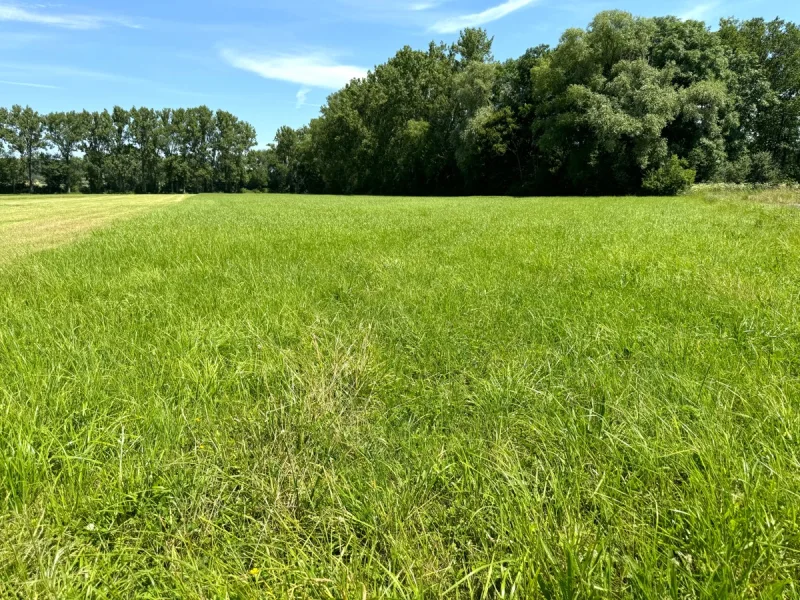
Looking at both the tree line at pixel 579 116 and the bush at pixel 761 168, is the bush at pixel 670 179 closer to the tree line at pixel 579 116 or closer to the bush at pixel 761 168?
the tree line at pixel 579 116

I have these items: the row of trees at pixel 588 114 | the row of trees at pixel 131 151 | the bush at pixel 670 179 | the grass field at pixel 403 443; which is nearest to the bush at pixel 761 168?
the row of trees at pixel 588 114

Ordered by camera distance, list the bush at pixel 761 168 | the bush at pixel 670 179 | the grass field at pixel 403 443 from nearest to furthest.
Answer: the grass field at pixel 403 443
the bush at pixel 670 179
the bush at pixel 761 168

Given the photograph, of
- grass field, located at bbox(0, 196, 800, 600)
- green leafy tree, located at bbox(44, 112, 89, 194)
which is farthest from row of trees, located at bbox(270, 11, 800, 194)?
green leafy tree, located at bbox(44, 112, 89, 194)

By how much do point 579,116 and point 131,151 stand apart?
90663mm

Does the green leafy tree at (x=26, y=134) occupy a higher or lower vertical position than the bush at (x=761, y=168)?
higher

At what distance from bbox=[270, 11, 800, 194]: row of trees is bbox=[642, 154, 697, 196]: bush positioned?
A: 0.29 ft

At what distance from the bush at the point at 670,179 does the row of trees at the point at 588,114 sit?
0.29ft

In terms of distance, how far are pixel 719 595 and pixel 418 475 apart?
3.81 feet

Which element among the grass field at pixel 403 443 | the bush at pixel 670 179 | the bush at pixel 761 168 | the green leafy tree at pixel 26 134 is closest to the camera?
the grass field at pixel 403 443

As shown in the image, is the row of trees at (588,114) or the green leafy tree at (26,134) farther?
the green leafy tree at (26,134)

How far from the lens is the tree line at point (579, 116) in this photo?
3412 cm

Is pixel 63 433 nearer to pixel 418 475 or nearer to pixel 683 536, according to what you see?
pixel 418 475

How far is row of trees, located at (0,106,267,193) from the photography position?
84438 mm

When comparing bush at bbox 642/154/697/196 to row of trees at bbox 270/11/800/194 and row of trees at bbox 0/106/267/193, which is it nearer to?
row of trees at bbox 270/11/800/194
